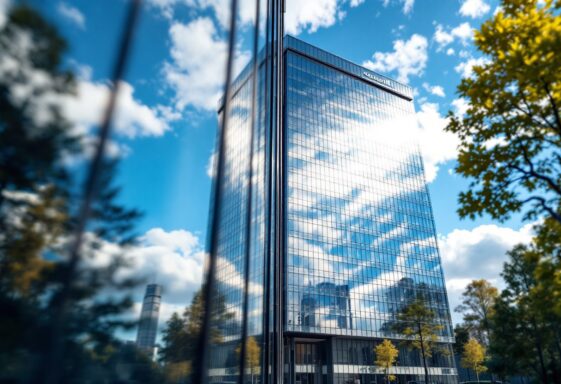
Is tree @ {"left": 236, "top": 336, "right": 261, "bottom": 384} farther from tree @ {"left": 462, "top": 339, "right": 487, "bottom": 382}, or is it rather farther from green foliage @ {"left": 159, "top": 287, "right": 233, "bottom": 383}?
tree @ {"left": 462, "top": 339, "right": 487, "bottom": 382}

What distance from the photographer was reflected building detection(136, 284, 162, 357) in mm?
Result: 1976

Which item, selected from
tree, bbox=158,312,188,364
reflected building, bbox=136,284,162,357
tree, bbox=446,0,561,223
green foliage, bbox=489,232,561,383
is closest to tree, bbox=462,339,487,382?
green foliage, bbox=489,232,561,383

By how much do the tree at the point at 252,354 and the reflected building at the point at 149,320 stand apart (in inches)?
90.7

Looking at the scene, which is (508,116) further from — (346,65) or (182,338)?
(346,65)

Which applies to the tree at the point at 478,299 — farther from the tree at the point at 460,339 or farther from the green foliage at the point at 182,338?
the green foliage at the point at 182,338

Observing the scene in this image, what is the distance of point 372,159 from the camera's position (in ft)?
165

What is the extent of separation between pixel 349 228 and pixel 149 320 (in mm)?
42273

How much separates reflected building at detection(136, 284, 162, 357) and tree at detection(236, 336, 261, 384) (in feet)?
7.56

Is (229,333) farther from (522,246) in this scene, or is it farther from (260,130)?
(522,246)

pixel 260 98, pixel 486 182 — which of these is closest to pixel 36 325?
pixel 260 98

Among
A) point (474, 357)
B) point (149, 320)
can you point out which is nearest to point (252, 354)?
point (149, 320)

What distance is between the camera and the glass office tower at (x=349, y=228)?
1486 inches

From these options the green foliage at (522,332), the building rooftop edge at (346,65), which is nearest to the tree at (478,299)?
Answer: the green foliage at (522,332)

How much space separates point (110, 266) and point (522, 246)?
2291 cm
